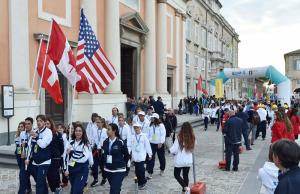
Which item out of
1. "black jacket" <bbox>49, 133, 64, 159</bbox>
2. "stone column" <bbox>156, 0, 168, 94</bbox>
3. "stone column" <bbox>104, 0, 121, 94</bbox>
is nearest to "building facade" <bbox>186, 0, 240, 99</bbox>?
"stone column" <bbox>156, 0, 168, 94</bbox>

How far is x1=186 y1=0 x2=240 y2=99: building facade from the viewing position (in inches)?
1574

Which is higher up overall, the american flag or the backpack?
the american flag

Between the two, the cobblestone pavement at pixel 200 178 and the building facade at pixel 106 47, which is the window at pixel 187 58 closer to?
the building facade at pixel 106 47

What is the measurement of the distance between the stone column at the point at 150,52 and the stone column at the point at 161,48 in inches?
45.4

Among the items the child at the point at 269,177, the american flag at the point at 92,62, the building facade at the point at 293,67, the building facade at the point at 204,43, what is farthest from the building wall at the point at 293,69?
the child at the point at 269,177

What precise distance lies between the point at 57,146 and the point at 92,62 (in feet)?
8.71

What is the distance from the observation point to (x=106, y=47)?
19.8m

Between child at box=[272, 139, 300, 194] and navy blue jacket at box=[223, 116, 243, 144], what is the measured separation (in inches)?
291

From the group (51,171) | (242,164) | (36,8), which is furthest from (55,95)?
(36,8)

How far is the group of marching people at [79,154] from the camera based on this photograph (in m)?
6.67

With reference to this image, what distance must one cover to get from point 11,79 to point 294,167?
12.3m

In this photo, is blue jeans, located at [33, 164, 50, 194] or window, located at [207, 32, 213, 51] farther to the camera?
window, located at [207, 32, 213, 51]

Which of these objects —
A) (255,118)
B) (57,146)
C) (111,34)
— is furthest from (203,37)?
(57,146)

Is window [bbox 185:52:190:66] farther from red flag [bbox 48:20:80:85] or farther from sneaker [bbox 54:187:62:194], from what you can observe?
sneaker [bbox 54:187:62:194]
